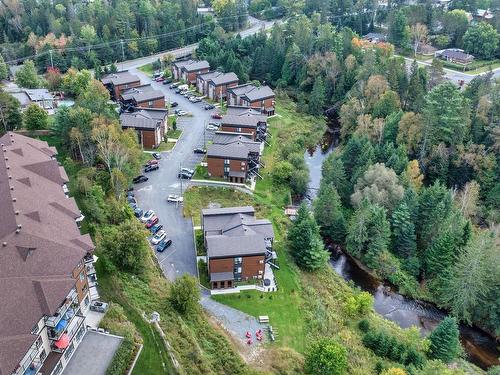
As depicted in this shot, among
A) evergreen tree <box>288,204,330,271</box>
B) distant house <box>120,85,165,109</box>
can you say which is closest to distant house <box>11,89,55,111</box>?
distant house <box>120,85,165,109</box>

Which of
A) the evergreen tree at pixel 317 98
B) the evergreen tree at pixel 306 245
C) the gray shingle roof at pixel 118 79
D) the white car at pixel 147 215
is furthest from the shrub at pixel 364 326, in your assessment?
the gray shingle roof at pixel 118 79

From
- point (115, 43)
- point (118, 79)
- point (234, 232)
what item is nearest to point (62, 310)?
point (234, 232)

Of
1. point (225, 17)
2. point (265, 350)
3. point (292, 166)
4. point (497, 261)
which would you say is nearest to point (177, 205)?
point (292, 166)

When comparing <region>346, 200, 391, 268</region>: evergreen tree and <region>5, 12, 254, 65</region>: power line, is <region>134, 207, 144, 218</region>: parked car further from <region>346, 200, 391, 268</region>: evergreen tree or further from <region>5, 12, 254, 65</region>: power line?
<region>5, 12, 254, 65</region>: power line

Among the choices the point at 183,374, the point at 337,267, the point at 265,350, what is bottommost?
the point at 337,267

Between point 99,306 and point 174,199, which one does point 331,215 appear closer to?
point 174,199

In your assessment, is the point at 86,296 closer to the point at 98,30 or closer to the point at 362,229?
the point at 362,229
